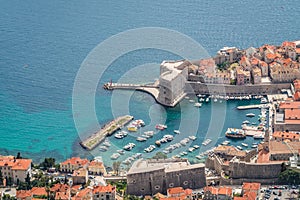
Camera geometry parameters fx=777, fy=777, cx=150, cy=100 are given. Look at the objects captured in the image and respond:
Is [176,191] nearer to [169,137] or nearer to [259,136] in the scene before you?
[169,137]

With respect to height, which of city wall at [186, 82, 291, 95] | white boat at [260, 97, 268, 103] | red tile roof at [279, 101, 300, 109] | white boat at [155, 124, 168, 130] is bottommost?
white boat at [155, 124, 168, 130]

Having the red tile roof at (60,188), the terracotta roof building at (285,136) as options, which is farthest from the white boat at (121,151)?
the terracotta roof building at (285,136)

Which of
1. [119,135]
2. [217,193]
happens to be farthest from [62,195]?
[119,135]

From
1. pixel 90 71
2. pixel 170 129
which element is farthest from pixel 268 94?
pixel 90 71

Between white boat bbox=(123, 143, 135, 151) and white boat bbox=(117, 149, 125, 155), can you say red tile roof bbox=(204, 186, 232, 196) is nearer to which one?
white boat bbox=(117, 149, 125, 155)

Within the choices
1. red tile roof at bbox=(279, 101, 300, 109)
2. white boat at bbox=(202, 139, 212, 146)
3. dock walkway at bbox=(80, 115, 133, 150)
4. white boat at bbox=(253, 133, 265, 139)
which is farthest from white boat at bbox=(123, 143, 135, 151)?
red tile roof at bbox=(279, 101, 300, 109)

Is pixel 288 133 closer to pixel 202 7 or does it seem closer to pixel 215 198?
pixel 215 198
